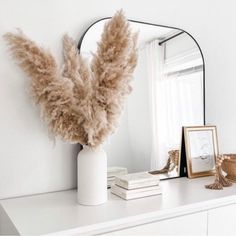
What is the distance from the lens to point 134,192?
1.10m

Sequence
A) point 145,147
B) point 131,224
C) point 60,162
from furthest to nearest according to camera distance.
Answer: point 145,147 → point 60,162 → point 131,224

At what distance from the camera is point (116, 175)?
4.19 ft

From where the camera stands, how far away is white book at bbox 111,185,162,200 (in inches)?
42.8

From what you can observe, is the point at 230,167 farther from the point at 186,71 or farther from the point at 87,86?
the point at 87,86

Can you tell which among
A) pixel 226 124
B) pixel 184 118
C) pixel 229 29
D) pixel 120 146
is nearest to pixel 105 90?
pixel 120 146

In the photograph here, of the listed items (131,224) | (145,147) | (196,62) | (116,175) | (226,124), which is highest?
(196,62)

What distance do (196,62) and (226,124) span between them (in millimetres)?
448

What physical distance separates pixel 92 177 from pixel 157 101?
1.92ft

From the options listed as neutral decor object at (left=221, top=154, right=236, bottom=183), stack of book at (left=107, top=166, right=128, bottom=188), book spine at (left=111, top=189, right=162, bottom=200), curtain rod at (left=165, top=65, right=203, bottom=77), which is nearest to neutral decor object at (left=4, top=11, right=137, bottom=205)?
book spine at (left=111, top=189, right=162, bottom=200)

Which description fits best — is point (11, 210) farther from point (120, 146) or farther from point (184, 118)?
point (184, 118)

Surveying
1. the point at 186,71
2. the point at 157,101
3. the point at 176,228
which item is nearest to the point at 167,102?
the point at 157,101

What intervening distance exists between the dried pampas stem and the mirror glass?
10.0 inches

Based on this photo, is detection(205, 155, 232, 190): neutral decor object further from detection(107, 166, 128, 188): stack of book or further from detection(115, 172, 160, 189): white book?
detection(107, 166, 128, 188): stack of book

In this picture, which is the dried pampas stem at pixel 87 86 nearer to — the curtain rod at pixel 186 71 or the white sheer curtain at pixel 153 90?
the white sheer curtain at pixel 153 90
